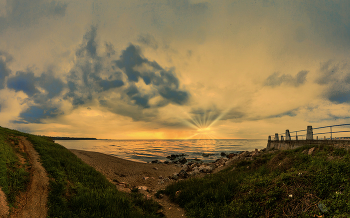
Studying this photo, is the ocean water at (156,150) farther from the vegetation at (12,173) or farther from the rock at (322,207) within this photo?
the rock at (322,207)

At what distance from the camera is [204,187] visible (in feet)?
36.4

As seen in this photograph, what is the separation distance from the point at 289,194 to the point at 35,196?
1149cm

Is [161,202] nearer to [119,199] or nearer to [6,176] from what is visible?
[119,199]

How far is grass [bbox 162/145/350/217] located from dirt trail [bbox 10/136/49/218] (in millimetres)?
7045

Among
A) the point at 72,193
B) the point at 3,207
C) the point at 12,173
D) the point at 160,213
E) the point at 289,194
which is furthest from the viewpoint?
the point at 160,213

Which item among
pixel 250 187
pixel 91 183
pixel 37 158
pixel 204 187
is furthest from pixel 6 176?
pixel 250 187

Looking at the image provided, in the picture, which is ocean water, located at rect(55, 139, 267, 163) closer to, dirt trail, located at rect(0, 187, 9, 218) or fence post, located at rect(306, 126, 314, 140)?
fence post, located at rect(306, 126, 314, 140)

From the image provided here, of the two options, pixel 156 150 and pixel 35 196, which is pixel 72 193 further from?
pixel 156 150

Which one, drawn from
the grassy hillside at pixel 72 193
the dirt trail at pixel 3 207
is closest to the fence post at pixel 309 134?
the grassy hillside at pixel 72 193

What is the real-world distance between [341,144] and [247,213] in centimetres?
804

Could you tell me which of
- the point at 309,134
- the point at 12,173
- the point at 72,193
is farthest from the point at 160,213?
the point at 309,134

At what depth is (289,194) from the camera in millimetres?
6953

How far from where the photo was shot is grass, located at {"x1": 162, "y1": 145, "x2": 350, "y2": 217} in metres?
6.05

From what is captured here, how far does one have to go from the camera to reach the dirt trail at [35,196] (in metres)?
6.53
